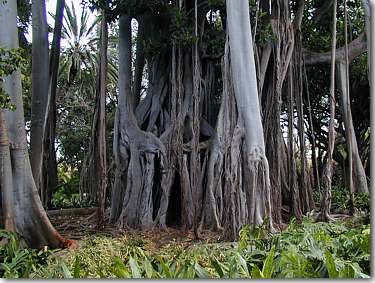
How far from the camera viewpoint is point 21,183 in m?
3.15

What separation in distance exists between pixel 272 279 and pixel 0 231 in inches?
69.5

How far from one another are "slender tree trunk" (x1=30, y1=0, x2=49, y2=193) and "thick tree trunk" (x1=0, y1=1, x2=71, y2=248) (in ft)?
3.19

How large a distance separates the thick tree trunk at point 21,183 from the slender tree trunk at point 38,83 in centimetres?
97

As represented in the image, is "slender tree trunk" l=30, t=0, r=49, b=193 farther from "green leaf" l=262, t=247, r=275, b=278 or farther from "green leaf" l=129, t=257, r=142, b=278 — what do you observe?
"green leaf" l=262, t=247, r=275, b=278

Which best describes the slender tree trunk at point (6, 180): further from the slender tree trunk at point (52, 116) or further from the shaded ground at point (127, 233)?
the slender tree trunk at point (52, 116)

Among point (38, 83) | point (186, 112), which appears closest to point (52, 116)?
point (38, 83)

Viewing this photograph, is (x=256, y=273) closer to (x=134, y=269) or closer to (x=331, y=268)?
(x=331, y=268)

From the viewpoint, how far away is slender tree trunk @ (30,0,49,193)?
421 centimetres

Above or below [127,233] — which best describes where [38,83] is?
above

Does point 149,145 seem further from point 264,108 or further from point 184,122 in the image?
point 264,108

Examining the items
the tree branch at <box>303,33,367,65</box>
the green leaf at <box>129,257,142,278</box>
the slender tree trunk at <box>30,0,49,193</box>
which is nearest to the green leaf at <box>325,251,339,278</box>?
the green leaf at <box>129,257,142,278</box>

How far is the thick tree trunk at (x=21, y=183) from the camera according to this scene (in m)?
3.13

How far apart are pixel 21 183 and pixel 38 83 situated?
1.47 meters

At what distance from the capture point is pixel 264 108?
15.0 feet
